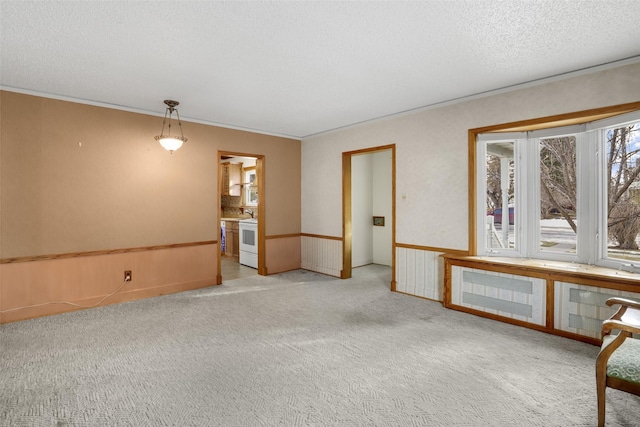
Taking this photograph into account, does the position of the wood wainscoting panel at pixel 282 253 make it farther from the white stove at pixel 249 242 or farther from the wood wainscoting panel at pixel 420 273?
the wood wainscoting panel at pixel 420 273

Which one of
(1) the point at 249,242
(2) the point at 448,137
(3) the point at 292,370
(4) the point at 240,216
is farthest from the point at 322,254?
(3) the point at 292,370

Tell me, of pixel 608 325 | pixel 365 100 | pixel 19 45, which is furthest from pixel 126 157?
pixel 608 325

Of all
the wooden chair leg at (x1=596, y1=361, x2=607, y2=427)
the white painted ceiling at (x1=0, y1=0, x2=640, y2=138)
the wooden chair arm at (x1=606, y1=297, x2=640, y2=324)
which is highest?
the white painted ceiling at (x1=0, y1=0, x2=640, y2=138)

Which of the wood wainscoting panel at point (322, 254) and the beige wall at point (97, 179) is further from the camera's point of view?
the wood wainscoting panel at point (322, 254)

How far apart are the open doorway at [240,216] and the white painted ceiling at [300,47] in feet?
6.74

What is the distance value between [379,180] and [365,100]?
288 centimetres

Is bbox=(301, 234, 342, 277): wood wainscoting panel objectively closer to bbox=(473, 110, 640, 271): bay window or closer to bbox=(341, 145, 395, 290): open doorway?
bbox=(341, 145, 395, 290): open doorway

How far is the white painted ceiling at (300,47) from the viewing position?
6.93 ft

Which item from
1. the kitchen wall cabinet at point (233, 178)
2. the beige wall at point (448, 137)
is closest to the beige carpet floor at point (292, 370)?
the beige wall at point (448, 137)

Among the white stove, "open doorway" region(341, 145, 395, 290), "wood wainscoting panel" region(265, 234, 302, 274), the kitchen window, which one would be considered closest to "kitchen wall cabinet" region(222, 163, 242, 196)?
the kitchen window

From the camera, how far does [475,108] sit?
383cm

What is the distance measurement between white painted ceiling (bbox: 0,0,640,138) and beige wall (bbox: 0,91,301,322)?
405 millimetres

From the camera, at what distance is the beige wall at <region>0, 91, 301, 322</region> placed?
3.51 m

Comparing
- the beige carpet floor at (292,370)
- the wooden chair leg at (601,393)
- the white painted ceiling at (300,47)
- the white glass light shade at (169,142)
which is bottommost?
the beige carpet floor at (292,370)
